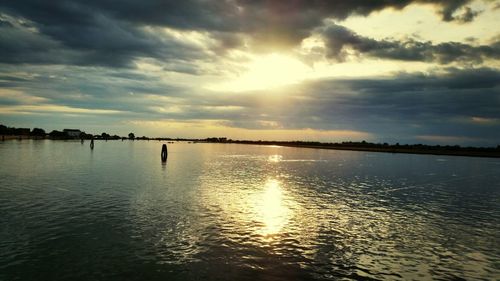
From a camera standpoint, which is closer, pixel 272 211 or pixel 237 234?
pixel 237 234

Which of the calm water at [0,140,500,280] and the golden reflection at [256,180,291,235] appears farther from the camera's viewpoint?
the golden reflection at [256,180,291,235]

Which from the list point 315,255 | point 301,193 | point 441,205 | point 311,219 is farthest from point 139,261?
point 441,205

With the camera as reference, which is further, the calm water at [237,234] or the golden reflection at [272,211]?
the golden reflection at [272,211]

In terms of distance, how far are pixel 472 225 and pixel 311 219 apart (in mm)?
10847

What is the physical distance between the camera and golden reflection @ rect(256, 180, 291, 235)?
21.9 metres

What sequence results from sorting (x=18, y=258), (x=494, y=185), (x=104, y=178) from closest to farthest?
A: (x=18, y=258), (x=104, y=178), (x=494, y=185)

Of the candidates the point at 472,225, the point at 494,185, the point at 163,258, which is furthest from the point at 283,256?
the point at 494,185

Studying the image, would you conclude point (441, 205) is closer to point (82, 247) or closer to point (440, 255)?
point (440, 255)

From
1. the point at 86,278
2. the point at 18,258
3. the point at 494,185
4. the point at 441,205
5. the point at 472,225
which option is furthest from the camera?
the point at 494,185

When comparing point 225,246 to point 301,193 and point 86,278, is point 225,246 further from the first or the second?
point 301,193

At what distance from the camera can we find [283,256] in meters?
16.3

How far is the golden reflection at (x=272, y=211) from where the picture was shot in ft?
72.0

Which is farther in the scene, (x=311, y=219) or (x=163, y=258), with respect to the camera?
(x=311, y=219)

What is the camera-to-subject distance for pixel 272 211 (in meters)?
27.0
